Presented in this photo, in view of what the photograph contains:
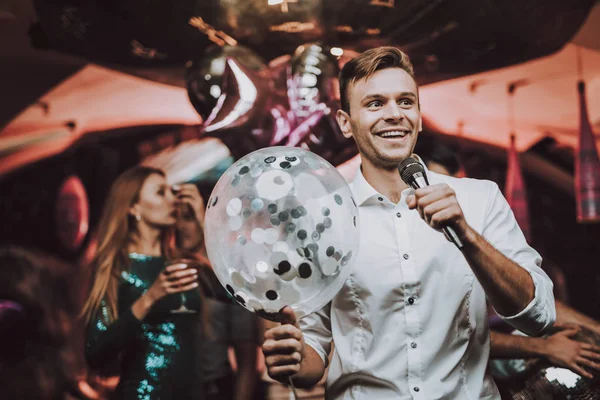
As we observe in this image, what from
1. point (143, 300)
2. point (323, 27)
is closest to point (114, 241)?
point (143, 300)

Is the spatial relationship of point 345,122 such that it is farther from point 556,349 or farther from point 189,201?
point 189,201

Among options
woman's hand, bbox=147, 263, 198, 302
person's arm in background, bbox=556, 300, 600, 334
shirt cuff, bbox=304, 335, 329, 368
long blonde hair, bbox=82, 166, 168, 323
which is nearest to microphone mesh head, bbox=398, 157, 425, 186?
shirt cuff, bbox=304, 335, 329, 368

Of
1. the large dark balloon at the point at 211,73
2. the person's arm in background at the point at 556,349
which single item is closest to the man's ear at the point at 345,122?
the person's arm in background at the point at 556,349

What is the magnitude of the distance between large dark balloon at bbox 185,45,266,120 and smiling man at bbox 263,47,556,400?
4.02ft

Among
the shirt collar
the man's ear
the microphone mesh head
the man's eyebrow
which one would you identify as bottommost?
the shirt collar

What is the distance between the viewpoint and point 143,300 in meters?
2.24

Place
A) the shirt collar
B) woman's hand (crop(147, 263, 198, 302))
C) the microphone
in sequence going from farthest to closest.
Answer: woman's hand (crop(147, 263, 198, 302)), the shirt collar, the microphone

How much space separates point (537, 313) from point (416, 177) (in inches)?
14.4

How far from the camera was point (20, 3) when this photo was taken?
3676 millimetres

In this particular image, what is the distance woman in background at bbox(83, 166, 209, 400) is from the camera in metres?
2.23

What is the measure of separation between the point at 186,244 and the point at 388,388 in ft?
6.19

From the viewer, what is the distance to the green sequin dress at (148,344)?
2240 millimetres

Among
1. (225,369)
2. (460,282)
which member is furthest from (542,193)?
(460,282)

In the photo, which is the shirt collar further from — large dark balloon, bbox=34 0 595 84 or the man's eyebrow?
large dark balloon, bbox=34 0 595 84
